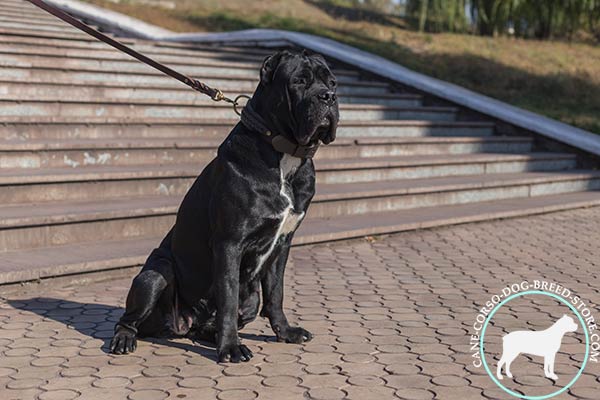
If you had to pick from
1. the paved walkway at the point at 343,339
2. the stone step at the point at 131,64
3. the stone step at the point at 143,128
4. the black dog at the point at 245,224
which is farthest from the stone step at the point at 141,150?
the black dog at the point at 245,224

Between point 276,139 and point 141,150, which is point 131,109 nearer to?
Result: point 141,150

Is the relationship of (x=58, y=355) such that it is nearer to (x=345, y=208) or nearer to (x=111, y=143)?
(x=111, y=143)

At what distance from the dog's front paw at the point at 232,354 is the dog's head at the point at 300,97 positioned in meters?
0.99

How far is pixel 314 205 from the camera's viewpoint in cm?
762

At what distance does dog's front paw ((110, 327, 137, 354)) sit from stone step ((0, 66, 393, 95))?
5.20m

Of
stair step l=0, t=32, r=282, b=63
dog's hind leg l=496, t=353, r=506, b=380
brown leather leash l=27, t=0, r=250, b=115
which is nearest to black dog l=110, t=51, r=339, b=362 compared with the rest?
brown leather leash l=27, t=0, r=250, b=115

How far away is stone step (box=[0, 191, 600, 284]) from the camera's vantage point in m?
5.42

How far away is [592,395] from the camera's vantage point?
3.58m

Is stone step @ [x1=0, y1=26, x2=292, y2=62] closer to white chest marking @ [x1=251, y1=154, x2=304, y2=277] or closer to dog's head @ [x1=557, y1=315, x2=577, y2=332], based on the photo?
white chest marking @ [x1=251, y1=154, x2=304, y2=277]

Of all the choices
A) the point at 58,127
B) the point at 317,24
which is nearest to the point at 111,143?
the point at 58,127

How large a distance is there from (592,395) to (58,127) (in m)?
5.57

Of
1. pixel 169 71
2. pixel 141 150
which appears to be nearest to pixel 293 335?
pixel 169 71

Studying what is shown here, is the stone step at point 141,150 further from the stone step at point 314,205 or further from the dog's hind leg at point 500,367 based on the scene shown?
the dog's hind leg at point 500,367

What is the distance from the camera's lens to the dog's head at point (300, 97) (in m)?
3.73
